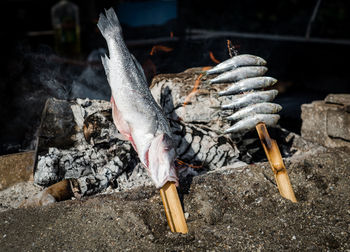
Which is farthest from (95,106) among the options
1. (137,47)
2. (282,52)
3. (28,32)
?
(282,52)

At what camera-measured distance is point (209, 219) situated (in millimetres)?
2953

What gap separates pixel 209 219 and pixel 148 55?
204 inches

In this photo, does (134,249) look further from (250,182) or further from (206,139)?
(206,139)

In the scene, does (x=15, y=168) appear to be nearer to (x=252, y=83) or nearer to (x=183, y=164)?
(x=183, y=164)

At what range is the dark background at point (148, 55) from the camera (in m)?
5.51

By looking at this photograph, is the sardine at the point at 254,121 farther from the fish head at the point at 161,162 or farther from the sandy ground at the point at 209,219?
the fish head at the point at 161,162

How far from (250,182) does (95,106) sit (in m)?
2.34

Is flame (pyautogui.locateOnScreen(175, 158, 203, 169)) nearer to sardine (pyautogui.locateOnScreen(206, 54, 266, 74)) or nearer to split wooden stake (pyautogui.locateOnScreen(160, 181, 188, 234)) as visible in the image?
split wooden stake (pyautogui.locateOnScreen(160, 181, 188, 234))

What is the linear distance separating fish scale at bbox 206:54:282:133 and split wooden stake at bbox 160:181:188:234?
1.06 meters

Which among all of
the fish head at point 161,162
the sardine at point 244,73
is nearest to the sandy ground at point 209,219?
the fish head at point 161,162

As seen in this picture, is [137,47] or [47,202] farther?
[137,47]

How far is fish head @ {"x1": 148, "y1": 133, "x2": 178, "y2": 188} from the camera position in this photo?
2664 mm

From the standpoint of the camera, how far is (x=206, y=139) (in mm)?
4164

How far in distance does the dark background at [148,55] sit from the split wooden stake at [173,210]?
2735mm
